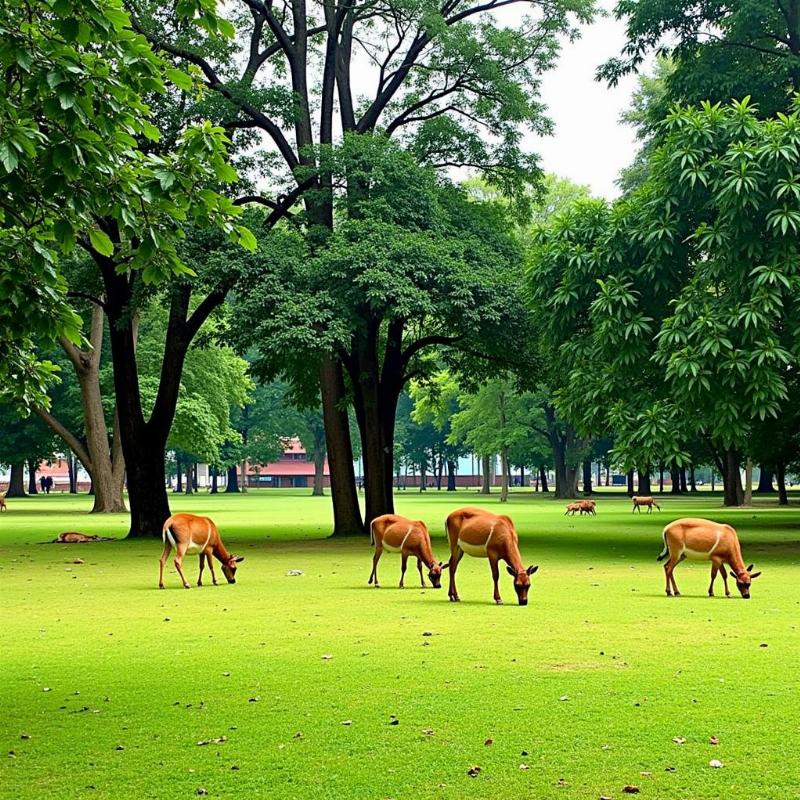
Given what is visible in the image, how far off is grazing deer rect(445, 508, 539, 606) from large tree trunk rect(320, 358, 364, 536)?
709 inches

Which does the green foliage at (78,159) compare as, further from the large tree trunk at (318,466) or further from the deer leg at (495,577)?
the large tree trunk at (318,466)

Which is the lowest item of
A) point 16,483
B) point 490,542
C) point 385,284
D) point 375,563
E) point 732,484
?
point 732,484

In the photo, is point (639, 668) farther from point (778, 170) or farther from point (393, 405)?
point (393, 405)

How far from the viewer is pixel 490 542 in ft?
51.0

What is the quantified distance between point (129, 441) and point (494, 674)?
25.4m

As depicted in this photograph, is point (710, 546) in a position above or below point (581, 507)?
above

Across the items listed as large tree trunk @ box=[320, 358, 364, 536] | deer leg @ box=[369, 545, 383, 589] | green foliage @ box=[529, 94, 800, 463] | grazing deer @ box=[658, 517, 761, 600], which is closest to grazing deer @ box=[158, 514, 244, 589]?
deer leg @ box=[369, 545, 383, 589]

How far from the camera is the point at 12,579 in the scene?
2064 cm

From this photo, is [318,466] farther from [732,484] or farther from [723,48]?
[723,48]

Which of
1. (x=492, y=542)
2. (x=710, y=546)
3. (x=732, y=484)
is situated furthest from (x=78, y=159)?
(x=732, y=484)

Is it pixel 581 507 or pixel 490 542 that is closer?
pixel 490 542

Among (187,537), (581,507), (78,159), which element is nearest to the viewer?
(78,159)

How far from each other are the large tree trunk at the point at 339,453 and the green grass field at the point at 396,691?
49.5 ft

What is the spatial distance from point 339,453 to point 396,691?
993 inches
